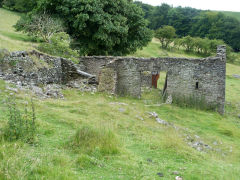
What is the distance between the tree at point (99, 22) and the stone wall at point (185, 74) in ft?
20.7

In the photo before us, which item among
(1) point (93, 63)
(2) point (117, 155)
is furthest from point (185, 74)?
(2) point (117, 155)

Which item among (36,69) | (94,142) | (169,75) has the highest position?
(36,69)

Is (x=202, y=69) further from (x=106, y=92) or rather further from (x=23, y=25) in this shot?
(x=23, y=25)

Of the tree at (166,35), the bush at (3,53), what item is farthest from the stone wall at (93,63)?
the tree at (166,35)

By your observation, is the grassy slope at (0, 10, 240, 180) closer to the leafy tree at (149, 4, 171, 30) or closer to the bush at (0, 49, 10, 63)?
the bush at (0, 49, 10, 63)

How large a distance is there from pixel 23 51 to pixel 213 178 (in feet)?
37.2

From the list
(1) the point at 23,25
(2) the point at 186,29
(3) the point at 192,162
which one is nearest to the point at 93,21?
(1) the point at 23,25

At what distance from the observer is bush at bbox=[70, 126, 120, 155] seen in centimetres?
596

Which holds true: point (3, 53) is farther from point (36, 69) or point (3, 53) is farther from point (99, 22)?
point (99, 22)

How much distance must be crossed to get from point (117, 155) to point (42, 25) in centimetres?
2001

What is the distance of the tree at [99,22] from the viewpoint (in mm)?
22938

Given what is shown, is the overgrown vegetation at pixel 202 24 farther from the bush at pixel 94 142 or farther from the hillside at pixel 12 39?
the bush at pixel 94 142

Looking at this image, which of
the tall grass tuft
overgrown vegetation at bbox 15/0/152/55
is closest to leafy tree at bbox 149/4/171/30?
overgrown vegetation at bbox 15/0/152/55

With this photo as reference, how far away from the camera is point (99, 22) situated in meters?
22.8
